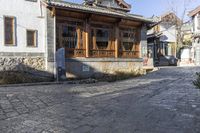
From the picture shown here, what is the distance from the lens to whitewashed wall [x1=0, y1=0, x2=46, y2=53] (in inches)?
663

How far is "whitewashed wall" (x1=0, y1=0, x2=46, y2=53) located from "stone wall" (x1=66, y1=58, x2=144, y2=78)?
85.0 inches

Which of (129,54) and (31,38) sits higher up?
(31,38)

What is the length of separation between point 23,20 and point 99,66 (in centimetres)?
592

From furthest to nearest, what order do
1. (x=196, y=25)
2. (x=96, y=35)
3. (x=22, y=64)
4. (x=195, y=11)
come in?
(x=196, y=25)
(x=195, y=11)
(x=96, y=35)
(x=22, y=64)

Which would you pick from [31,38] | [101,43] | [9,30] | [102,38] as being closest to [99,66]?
[101,43]

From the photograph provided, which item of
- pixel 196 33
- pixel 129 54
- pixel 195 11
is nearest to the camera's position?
pixel 129 54

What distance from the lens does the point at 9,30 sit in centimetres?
1702

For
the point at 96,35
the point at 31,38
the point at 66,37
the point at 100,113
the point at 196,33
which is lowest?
the point at 100,113

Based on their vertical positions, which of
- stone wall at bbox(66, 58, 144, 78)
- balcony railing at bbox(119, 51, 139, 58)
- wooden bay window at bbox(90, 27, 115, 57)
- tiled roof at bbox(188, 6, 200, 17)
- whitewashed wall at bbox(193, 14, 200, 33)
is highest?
tiled roof at bbox(188, 6, 200, 17)

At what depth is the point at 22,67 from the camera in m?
17.2

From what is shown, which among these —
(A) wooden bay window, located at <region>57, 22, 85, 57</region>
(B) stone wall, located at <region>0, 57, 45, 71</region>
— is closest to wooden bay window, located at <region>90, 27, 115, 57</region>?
(A) wooden bay window, located at <region>57, 22, 85, 57</region>

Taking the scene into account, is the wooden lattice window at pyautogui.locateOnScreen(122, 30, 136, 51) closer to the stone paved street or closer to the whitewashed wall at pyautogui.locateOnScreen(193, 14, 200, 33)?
the stone paved street

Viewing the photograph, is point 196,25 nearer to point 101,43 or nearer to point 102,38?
point 102,38

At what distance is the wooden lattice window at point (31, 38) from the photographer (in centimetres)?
1778
